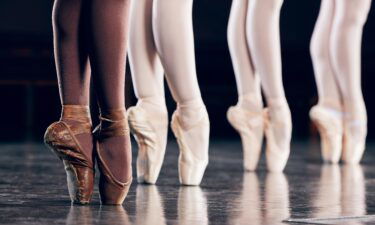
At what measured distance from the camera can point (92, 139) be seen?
149 cm

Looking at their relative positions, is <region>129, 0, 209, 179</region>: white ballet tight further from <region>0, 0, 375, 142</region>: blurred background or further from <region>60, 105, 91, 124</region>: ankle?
<region>0, 0, 375, 142</region>: blurred background

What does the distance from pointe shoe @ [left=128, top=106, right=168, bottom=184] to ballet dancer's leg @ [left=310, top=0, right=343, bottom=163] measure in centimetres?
96

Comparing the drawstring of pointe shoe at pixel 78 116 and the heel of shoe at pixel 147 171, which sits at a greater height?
the drawstring of pointe shoe at pixel 78 116

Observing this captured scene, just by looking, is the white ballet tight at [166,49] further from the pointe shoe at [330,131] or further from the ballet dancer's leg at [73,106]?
the pointe shoe at [330,131]

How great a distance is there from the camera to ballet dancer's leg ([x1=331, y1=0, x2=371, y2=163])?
281 centimetres

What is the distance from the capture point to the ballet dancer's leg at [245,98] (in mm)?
2471

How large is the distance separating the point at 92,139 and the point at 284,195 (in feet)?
1.39

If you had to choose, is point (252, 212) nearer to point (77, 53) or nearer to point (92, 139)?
point (92, 139)

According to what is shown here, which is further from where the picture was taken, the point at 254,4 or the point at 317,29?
the point at 317,29

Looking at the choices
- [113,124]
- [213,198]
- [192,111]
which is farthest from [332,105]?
[113,124]

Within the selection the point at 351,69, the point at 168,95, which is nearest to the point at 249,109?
the point at 351,69

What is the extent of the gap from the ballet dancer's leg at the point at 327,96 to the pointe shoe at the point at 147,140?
959mm

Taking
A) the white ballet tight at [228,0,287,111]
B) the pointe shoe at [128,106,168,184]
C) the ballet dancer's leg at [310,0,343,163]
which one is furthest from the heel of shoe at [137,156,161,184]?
the ballet dancer's leg at [310,0,343,163]

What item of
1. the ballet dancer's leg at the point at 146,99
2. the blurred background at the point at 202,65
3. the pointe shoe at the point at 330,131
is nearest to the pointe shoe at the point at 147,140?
the ballet dancer's leg at the point at 146,99
